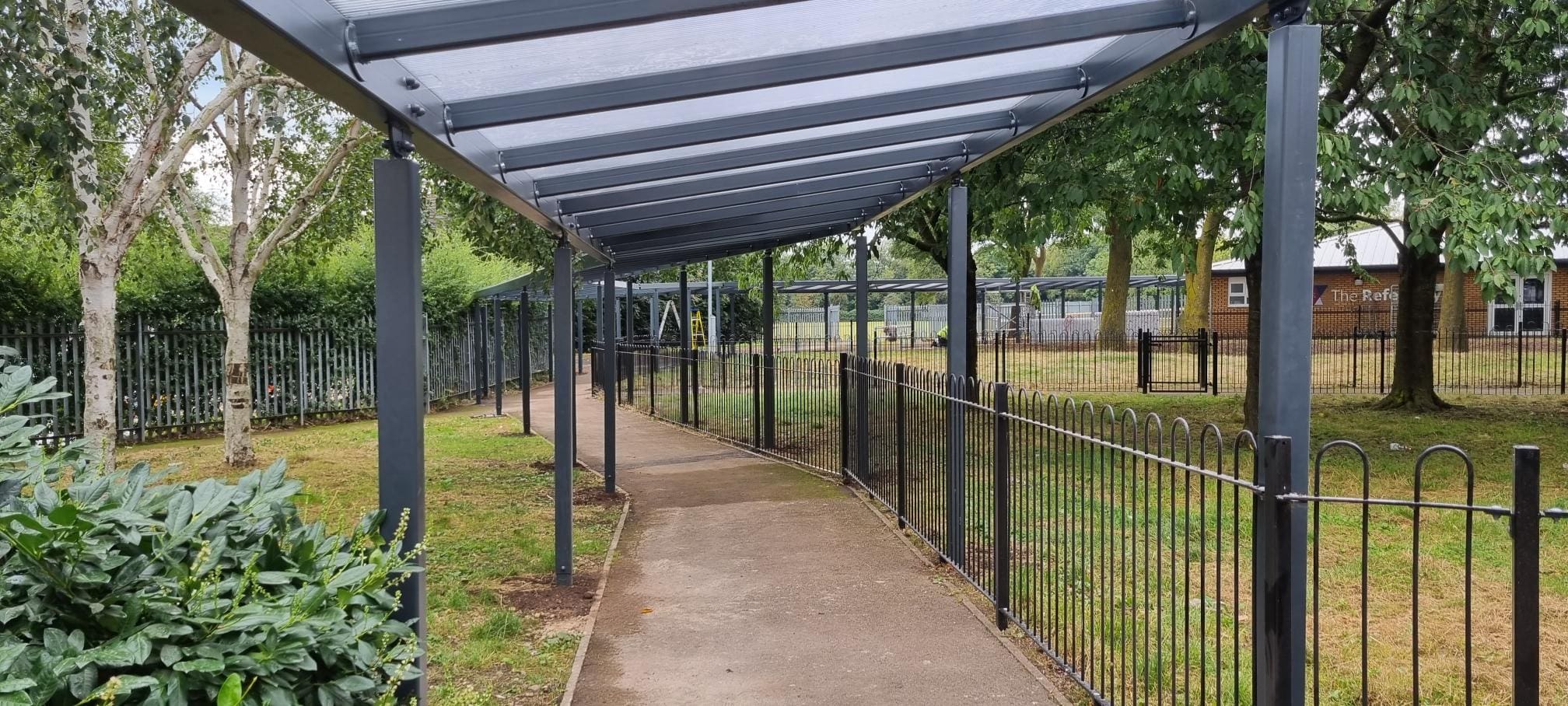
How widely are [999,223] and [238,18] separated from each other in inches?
502

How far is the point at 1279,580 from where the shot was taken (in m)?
3.21

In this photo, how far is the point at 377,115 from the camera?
11.4 feet

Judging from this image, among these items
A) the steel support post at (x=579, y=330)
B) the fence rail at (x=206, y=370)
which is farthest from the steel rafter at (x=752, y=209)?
the fence rail at (x=206, y=370)

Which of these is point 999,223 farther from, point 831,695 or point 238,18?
point 238,18

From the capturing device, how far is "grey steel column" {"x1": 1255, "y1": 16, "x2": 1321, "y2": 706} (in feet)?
10.8

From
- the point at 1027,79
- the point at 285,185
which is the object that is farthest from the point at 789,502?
the point at 285,185

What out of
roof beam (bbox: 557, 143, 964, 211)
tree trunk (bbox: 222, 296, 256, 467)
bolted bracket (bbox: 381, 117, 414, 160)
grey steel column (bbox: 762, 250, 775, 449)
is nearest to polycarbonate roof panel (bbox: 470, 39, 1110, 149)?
bolted bracket (bbox: 381, 117, 414, 160)

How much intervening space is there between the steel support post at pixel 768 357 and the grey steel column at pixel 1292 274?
1020 cm

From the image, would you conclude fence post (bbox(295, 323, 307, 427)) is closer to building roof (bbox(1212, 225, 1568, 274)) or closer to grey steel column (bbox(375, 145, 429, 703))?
grey steel column (bbox(375, 145, 429, 703))

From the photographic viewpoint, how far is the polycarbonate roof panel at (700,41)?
145 inches

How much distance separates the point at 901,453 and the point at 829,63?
15.7 feet

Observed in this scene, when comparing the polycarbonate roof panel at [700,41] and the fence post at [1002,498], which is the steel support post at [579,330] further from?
the polycarbonate roof panel at [700,41]

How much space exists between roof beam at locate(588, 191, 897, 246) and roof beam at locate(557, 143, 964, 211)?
3.86 ft

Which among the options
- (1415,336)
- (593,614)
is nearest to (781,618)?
(593,614)
